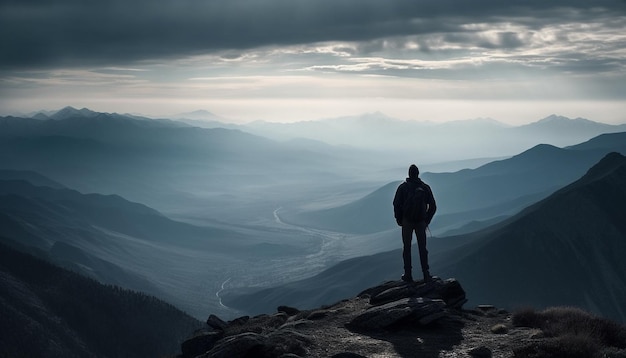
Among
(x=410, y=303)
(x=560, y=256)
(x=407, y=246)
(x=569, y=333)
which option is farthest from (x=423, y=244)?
(x=560, y=256)

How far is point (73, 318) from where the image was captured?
15975 centimetres

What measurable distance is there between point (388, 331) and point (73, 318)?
150 metres

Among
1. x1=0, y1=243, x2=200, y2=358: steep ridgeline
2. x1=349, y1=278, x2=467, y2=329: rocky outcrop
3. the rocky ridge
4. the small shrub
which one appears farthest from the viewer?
x1=0, y1=243, x2=200, y2=358: steep ridgeline

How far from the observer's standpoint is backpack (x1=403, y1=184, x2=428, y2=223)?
32906 millimetres

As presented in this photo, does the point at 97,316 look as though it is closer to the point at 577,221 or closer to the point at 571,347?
the point at 577,221

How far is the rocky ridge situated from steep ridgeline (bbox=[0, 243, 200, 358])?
116 metres

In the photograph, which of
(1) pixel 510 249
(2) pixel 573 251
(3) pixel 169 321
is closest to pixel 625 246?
(2) pixel 573 251

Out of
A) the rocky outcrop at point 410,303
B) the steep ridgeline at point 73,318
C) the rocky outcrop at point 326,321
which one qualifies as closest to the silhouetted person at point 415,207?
the rocky outcrop at point 410,303

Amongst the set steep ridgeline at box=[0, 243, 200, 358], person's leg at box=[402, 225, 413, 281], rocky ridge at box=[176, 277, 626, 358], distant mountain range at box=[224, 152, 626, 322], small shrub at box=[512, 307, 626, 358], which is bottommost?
steep ridgeline at box=[0, 243, 200, 358]

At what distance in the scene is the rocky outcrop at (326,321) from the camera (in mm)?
24703

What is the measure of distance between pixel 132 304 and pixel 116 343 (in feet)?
63.9

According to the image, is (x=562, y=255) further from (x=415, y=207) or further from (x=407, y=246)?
(x=415, y=207)

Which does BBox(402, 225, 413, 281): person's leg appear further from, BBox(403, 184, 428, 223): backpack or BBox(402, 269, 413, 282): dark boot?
BBox(403, 184, 428, 223): backpack

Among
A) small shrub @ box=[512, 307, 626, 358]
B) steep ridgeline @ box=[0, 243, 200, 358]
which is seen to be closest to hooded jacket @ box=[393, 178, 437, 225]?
small shrub @ box=[512, 307, 626, 358]
